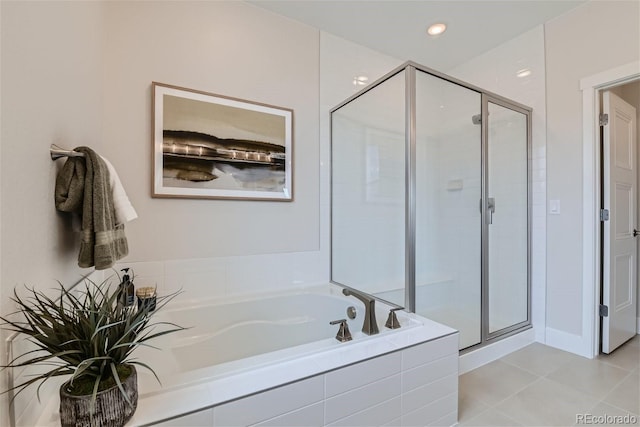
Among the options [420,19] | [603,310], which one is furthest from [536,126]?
[603,310]

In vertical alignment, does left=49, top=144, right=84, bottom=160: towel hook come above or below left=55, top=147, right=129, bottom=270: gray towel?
above

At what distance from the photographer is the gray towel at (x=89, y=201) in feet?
3.51

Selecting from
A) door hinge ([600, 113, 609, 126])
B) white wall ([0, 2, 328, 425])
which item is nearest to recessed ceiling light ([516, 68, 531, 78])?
door hinge ([600, 113, 609, 126])

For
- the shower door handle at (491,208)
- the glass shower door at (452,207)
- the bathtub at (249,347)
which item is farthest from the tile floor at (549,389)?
the shower door handle at (491,208)

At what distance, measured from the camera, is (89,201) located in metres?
1.07

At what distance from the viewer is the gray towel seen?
1.07 meters

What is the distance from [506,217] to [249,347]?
87.6 inches

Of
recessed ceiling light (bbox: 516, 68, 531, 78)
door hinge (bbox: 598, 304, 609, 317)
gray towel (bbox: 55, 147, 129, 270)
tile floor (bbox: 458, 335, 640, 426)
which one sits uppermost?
recessed ceiling light (bbox: 516, 68, 531, 78)

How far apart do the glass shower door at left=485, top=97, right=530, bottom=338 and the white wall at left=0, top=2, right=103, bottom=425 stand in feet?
8.43

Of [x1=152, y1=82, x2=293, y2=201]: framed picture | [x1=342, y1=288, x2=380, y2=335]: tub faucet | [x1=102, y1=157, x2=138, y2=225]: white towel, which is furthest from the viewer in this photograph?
[x1=152, y1=82, x2=293, y2=201]: framed picture

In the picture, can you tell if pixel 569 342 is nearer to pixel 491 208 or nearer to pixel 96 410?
pixel 491 208

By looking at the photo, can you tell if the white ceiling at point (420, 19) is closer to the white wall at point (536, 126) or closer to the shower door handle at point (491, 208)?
the white wall at point (536, 126)

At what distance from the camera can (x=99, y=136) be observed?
1.70 metres
